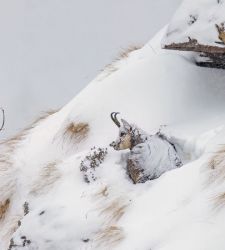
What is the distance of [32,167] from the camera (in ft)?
27.2

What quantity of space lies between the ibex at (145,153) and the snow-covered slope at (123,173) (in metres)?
0.12

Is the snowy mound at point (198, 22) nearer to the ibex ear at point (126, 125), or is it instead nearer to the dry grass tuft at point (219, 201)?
the ibex ear at point (126, 125)

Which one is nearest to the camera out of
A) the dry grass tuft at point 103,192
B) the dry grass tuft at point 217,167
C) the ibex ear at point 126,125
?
the dry grass tuft at point 217,167

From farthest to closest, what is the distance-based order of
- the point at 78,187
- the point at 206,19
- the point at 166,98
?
the point at 166,98, the point at 206,19, the point at 78,187

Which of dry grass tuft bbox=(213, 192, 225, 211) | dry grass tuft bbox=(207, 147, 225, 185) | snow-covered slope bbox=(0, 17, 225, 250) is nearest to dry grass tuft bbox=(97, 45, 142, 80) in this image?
snow-covered slope bbox=(0, 17, 225, 250)

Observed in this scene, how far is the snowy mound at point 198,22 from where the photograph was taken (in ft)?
24.3

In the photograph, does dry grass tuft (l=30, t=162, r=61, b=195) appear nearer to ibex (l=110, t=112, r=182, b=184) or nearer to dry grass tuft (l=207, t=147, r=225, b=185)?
ibex (l=110, t=112, r=182, b=184)

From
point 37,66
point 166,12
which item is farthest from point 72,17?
point 166,12

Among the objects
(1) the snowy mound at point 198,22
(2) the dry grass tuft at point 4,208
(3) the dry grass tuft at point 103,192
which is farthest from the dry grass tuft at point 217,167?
(2) the dry grass tuft at point 4,208

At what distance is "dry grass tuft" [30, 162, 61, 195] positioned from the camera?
24.3 ft

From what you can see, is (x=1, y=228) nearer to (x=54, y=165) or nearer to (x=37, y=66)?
(x=54, y=165)

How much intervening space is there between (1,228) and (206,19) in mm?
3330

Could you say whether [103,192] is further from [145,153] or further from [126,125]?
[126,125]

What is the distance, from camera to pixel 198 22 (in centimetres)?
759
